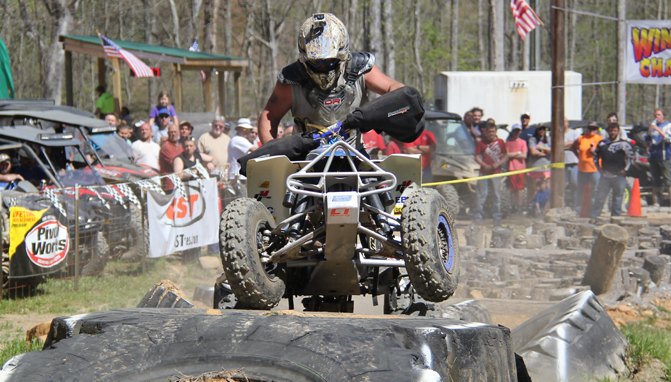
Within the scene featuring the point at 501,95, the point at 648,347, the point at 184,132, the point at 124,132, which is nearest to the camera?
the point at 648,347

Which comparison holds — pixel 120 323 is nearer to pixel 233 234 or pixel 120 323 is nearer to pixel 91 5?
pixel 233 234

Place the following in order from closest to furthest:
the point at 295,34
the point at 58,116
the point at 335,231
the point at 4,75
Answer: the point at 335,231, the point at 58,116, the point at 4,75, the point at 295,34

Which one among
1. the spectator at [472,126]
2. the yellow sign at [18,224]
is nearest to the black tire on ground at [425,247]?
the yellow sign at [18,224]

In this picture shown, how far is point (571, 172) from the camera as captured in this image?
19.4 m

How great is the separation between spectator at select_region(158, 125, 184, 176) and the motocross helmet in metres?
10.9

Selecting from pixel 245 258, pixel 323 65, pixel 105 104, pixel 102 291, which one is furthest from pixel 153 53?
pixel 245 258

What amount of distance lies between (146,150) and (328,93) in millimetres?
11649

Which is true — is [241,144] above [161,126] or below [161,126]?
below

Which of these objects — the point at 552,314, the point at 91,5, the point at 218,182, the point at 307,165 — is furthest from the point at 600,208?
the point at 91,5

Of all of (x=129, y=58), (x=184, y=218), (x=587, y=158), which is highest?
(x=129, y=58)

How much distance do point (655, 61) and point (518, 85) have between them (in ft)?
30.6

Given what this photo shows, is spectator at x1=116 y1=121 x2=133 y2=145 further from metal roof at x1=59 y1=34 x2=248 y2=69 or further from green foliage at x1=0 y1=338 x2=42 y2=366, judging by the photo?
green foliage at x1=0 y1=338 x2=42 y2=366

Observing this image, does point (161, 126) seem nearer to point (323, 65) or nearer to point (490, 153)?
point (490, 153)

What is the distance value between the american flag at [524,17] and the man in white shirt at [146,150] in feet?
41.5
